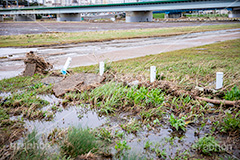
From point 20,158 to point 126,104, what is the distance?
2835 mm

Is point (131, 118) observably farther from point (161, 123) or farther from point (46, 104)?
point (46, 104)

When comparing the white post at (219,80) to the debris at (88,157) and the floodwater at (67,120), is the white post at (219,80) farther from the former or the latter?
the debris at (88,157)

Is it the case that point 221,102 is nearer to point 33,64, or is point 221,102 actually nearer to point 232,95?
point 232,95

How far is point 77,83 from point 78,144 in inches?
133

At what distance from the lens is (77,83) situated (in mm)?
6824

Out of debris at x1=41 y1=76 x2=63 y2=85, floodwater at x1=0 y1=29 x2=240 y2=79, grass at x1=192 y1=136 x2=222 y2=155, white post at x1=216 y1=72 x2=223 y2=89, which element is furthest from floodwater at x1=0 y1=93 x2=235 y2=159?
floodwater at x1=0 y1=29 x2=240 y2=79

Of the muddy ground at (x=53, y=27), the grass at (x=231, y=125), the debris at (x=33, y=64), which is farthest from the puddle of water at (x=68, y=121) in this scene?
the muddy ground at (x=53, y=27)

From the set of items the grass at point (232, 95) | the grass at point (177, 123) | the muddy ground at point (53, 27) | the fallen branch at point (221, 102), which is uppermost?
the muddy ground at point (53, 27)

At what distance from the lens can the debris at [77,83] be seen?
653 cm

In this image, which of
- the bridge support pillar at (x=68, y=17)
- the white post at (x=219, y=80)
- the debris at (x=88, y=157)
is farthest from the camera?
the bridge support pillar at (x=68, y=17)

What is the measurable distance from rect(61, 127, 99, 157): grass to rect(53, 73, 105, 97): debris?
2736 mm

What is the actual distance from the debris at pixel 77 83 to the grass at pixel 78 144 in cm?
274

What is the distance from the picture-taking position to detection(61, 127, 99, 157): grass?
3.55 m

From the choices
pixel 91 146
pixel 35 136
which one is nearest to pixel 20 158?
pixel 35 136
